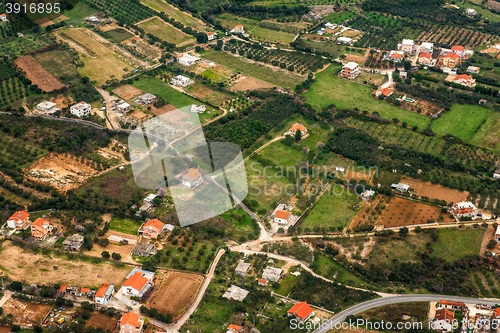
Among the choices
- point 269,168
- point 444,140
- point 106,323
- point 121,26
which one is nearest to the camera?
point 106,323

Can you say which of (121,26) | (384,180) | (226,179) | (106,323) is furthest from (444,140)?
(121,26)

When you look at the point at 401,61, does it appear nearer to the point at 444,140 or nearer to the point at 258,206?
the point at 444,140

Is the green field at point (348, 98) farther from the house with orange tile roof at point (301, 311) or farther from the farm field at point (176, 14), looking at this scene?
the house with orange tile roof at point (301, 311)

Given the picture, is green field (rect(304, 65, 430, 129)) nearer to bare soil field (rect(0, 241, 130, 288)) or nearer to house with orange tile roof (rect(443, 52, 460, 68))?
house with orange tile roof (rect(443, 52, 460, 68))

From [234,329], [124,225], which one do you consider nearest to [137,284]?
[234,329]

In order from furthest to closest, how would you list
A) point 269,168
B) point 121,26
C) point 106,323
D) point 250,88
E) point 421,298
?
point 121,26, point 250,88, point 269,168, point 421,298, point 106,323

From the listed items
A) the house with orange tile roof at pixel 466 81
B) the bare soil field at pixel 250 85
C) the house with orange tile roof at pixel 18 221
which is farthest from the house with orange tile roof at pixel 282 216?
the house with orange tile roof at pixel 466 81

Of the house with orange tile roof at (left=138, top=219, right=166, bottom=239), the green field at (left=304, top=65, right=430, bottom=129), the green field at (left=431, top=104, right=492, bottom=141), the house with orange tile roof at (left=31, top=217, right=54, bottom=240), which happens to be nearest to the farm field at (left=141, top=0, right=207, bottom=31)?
the green field at (left=304, top=65, right=430, bottom=129)
